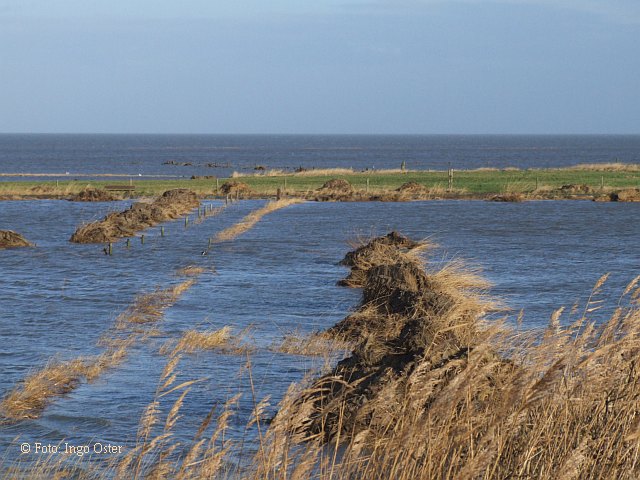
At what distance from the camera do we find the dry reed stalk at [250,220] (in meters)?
44.1

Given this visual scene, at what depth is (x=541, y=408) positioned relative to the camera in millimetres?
7367

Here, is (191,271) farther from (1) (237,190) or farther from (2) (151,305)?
(1) (237,190)

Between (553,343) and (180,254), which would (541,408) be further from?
(180,254)

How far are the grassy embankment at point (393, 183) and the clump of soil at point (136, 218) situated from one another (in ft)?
33.3

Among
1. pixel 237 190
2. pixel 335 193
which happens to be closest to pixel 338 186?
pixel 335 193

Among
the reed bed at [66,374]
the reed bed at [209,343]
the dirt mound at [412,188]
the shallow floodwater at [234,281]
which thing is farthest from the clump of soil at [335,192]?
the reed bed at [209,343]

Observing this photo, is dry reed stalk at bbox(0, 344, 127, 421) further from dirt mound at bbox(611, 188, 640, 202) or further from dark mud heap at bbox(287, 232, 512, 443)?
dirt mound at bbox(611, 188, 640, 202)

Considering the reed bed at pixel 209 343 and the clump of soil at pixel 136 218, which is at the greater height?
the reed bed at pixel 209 343

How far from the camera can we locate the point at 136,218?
50.4 m

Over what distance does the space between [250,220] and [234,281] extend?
2288cm

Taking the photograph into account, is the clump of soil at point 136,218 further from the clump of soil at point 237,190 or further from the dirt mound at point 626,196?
the dirt mound at point 626,196

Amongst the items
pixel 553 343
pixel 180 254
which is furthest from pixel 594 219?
pixel 553 343

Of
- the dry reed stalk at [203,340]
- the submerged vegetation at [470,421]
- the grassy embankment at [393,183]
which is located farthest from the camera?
the grassy embankment at [393,183]

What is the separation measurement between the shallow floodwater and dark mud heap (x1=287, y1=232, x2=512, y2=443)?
1.32 metres
